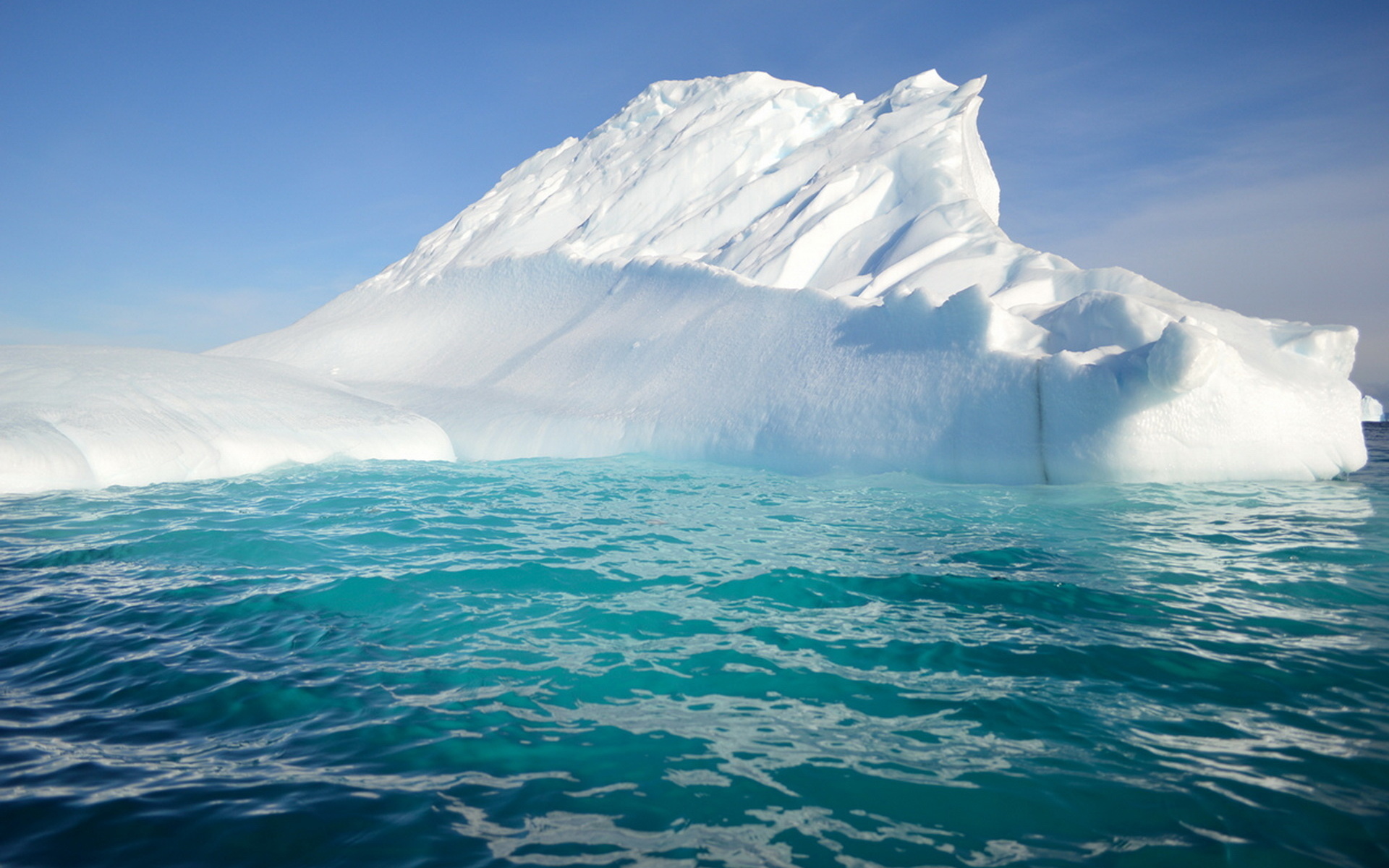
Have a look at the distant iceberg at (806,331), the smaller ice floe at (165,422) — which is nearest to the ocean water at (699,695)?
the distant iceberg at (806,331)

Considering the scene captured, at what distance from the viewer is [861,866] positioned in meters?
1.97

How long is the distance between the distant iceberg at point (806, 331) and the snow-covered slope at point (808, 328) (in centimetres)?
4

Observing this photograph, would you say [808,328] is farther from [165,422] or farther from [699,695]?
[165,422]

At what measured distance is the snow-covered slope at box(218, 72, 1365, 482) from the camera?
749 cm

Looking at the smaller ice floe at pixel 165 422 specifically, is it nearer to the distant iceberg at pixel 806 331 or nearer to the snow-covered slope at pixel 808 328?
the distant iceberg at pixel 806 331

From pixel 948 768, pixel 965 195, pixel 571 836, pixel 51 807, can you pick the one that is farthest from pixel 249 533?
pixel 965 195

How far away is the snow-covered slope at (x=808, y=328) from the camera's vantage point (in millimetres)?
7492

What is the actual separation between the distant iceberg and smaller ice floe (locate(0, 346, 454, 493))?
9.3 inches

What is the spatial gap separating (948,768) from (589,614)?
2.10 metres

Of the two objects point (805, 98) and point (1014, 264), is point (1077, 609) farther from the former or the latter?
point (805, 98)

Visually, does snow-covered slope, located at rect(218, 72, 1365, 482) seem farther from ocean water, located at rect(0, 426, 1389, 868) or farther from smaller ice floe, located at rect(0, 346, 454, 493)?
ocean water, located at rect(0, 426, 1389, 868)

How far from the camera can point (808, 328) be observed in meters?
9.93

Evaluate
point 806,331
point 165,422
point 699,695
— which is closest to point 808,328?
point 806,331

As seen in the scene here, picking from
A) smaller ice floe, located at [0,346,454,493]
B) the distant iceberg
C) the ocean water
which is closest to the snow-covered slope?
the distant iceberg
